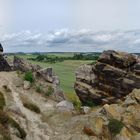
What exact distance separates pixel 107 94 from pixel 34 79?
47.0 ft

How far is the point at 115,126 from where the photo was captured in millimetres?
48031

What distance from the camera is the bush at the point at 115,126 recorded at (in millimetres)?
47812

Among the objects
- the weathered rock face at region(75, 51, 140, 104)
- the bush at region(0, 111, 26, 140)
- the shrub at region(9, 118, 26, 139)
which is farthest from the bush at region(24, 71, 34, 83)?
the shrub at region(9, 118, 26, 139)

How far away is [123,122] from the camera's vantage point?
166 ft

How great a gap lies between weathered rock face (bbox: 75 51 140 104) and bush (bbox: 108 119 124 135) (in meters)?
19.5

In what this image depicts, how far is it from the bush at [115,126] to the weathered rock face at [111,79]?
19538 mm

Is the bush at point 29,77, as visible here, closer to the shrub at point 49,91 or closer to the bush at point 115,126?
the shrub at point 49,91

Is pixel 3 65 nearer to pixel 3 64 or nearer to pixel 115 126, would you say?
pixel 3 64

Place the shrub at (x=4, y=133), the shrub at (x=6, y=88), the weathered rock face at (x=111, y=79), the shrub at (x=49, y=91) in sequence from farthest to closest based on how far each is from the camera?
the weathered rock face at (x=111, y=79) → the shrub at (x=49, y=91) → the shrub at (x=6, y=88) → the shrub at (x=4, y=133)

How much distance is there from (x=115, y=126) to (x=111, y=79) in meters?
23.8

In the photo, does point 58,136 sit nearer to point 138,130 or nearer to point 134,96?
point 138,130

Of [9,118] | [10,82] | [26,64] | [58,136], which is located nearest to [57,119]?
[58,136]

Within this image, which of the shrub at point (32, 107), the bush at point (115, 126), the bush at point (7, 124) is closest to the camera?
the bush at point (7, 124)

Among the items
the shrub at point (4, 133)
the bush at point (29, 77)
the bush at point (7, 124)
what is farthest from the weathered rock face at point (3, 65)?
the shrub at point (4, 133)
